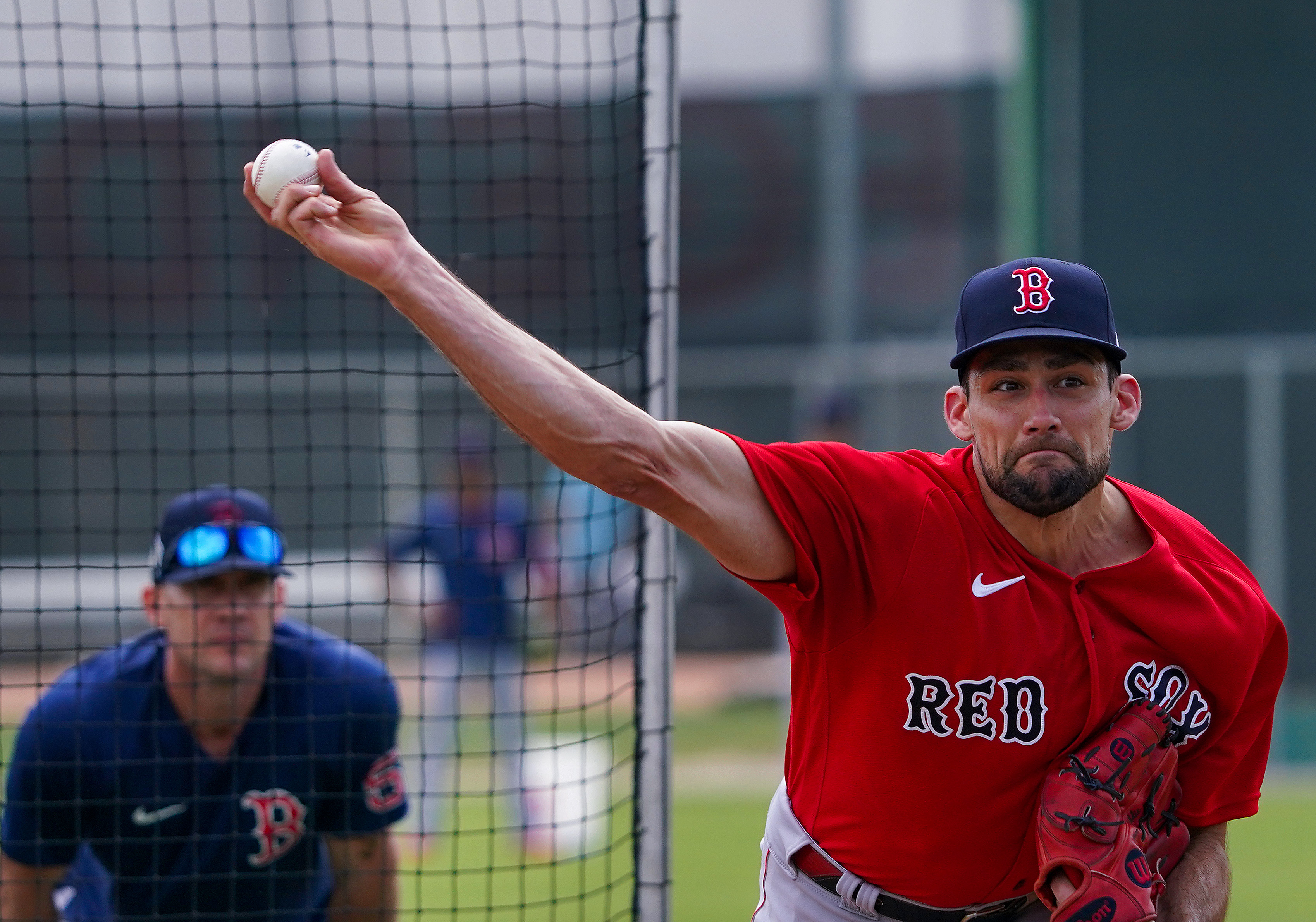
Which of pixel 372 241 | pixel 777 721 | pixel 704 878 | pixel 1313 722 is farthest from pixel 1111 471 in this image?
pixel 372 241

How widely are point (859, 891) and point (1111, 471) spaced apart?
8.09m

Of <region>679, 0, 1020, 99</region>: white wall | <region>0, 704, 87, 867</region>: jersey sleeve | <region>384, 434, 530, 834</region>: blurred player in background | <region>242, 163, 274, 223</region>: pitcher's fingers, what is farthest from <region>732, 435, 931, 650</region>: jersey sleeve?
<region>679, 0, 1020, 99</region>: white wall

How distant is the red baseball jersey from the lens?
2789 millimetres

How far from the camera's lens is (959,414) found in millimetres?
3004

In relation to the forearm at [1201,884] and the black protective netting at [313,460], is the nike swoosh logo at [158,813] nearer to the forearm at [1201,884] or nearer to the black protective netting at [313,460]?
the black protective netting at [313,460]

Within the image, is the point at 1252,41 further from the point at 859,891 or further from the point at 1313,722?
Result: the point at 859,891

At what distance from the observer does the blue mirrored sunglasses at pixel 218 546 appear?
3906 mm

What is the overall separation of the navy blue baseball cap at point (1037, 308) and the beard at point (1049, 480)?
0.22 m

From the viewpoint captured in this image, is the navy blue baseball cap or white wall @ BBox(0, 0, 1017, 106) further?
white wall @ BBox(0, 0, 1017, 106)

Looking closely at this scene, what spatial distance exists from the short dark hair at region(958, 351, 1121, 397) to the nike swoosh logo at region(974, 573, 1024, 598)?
1.31ft

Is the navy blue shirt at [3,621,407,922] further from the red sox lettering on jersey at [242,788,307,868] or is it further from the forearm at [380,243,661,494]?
the forearm at [380,243,661,494]

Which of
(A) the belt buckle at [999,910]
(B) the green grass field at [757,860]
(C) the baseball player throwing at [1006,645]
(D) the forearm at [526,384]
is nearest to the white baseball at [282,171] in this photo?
(D) the forearm at [526,384]

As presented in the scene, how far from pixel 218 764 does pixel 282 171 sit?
2.03m

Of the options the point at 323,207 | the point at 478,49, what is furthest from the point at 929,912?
the point at 478,49
